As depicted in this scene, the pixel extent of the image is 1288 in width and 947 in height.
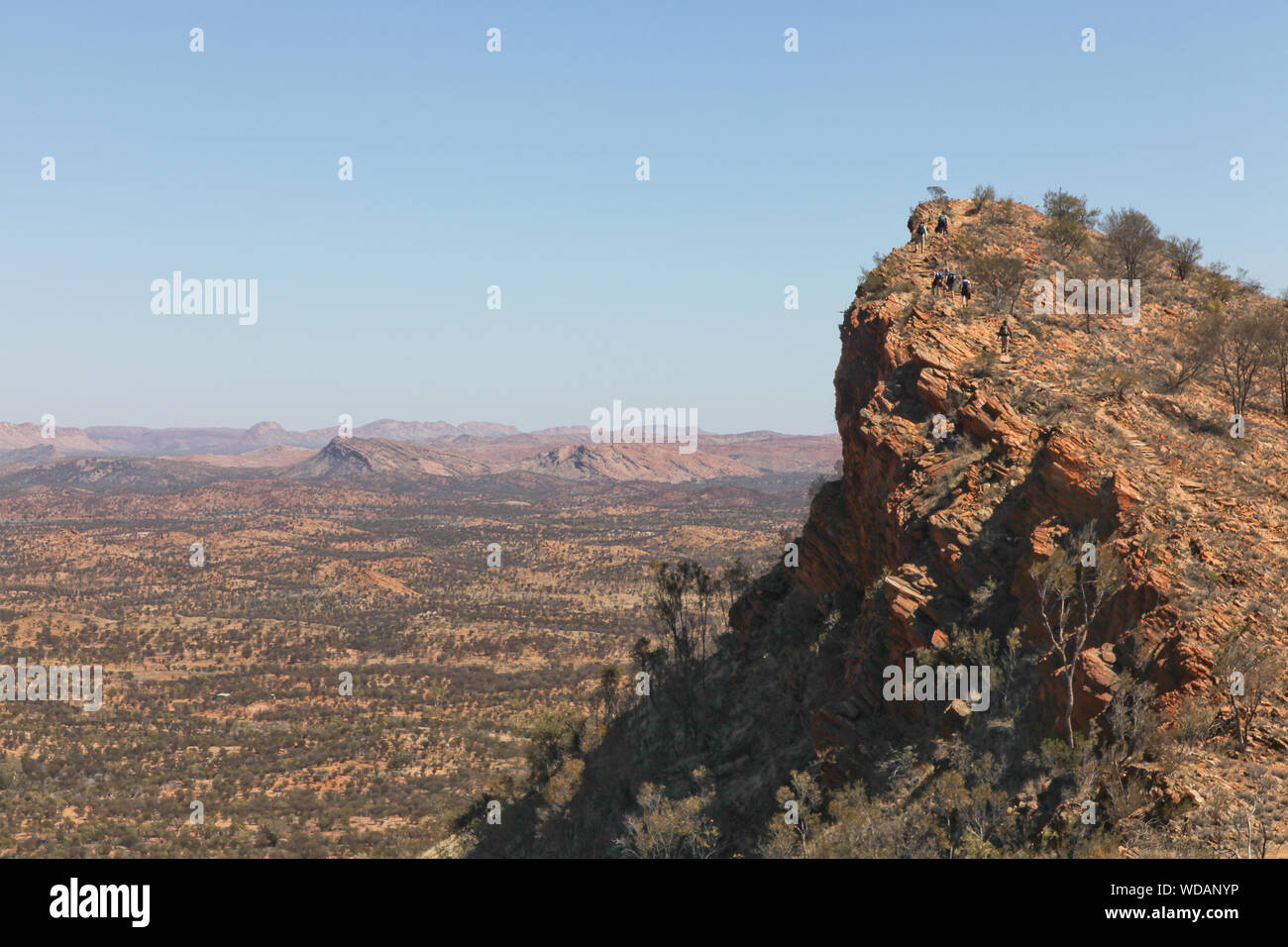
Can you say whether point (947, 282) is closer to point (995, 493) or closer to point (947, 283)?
point (947, 283)

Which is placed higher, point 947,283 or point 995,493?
Answer: point 947,283

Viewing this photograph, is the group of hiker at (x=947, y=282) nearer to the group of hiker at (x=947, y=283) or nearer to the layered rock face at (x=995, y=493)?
the group of hiker at (x=947, y=283)

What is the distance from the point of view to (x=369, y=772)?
58.9m

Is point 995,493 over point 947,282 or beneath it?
beneath

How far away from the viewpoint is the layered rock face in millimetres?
20734

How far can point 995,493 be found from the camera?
2638 centimetres

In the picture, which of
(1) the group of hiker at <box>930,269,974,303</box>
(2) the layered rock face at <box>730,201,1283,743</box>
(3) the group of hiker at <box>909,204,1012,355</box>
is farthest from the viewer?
(1) the group of hiker at <box>930,269,974,303</box>

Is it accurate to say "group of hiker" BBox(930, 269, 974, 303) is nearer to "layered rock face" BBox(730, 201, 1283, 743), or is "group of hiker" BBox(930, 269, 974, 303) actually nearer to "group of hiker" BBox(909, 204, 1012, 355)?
"group of hiker" BBox(909, 204, 1012, 355)

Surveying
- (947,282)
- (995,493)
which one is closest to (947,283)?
(947,282)

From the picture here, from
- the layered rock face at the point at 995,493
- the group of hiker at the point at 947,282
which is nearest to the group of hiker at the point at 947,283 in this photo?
the group of hiker at the point at 947,282

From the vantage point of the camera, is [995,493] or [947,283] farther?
[947,283]

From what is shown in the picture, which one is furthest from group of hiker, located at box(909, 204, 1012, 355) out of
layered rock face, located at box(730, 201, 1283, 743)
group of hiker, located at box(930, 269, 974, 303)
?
layered rock face, located at box(730, 201, 1283, 743)

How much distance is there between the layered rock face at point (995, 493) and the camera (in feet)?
68.0

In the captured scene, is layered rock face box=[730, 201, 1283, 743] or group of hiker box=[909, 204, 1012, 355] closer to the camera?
layered rock face box=[730, 201, 1283, 743]
